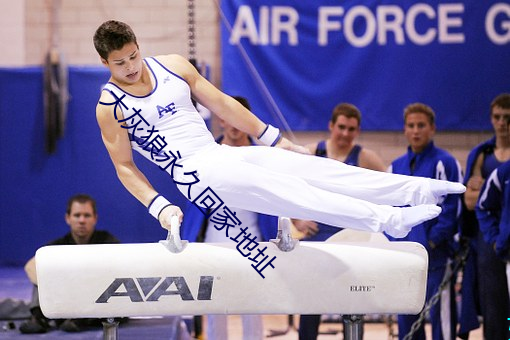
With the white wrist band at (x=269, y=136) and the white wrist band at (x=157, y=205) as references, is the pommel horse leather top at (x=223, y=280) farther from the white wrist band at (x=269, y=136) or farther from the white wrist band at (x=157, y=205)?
the white wrist band at (x=269, y=136)

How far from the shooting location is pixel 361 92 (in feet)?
26.6

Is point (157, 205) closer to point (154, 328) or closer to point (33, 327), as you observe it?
point (154, 328)

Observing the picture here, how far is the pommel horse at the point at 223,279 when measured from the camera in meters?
3.87

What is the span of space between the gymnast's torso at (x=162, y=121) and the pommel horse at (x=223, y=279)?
1.50 feet

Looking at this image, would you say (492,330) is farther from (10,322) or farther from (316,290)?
(10,322)

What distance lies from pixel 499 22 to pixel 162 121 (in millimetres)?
5067

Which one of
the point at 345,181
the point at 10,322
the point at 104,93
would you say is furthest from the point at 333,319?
the point at 104,93

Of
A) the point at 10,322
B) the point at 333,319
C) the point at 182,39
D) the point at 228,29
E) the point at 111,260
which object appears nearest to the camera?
the point at 111,260

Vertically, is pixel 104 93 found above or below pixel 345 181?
above

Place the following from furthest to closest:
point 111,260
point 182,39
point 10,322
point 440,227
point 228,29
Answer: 1. point 182,39
2. point 228,29
3. point 10,322
4. point 440,227
5. point 111,260

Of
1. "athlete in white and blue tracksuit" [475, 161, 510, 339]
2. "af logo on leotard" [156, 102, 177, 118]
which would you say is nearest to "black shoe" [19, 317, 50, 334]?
"af logo on leotard" [156, 102, 177, 118]

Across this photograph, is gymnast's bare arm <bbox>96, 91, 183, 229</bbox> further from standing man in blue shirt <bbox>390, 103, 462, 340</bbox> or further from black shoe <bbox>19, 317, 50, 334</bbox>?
standing man in blue shirt <bbox>390, 103, 462, 340</bbox>

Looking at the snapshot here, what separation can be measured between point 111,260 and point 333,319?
359 cm

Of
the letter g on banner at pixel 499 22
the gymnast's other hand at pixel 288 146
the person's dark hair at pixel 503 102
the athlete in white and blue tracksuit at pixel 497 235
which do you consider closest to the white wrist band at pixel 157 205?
the gymnast's other hand at pixel 288 146
